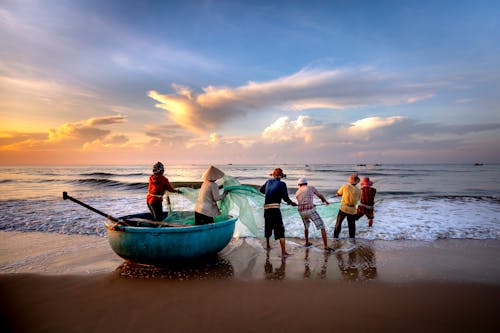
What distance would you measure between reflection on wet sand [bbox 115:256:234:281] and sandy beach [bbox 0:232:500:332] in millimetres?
20

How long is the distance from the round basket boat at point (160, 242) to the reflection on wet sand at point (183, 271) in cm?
25


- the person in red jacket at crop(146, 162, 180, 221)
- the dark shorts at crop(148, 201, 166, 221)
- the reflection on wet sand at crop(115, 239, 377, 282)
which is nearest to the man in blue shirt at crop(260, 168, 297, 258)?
the reflection on wet sand at crop(115, 239, 377, 282)

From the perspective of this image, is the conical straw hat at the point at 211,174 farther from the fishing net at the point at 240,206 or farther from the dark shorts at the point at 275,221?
the dark shorts at the point at 275,221

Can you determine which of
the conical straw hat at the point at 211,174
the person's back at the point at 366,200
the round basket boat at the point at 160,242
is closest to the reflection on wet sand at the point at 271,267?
the round basket boat at the point at 160,242

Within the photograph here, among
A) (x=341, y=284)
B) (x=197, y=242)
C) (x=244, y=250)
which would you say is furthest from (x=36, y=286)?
(x=341, y=284)

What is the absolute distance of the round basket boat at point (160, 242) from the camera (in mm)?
4891

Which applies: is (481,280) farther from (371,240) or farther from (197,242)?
(197,242)

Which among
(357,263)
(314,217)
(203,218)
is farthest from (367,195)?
(203,218)

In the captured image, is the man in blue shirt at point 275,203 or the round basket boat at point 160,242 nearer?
the round basket boat at point 160,242

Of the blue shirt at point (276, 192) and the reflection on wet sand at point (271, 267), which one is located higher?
the blue shirt at point (276, 192)

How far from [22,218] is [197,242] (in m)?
9.54

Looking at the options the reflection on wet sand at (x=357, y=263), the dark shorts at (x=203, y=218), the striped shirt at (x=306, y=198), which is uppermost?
the striped shirt at (x=306, y=198)

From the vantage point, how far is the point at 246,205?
6.57 metres

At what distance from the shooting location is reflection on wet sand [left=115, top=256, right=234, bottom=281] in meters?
5.02
